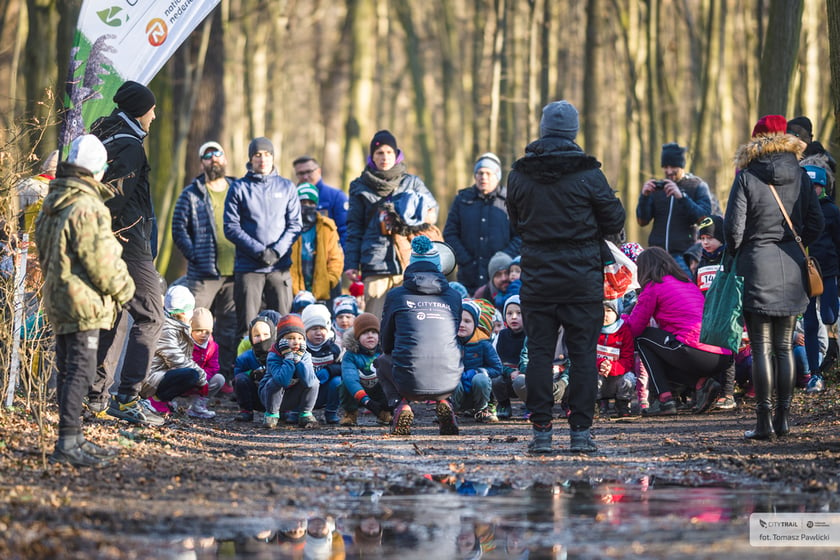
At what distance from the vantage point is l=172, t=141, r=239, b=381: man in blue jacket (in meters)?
13.9

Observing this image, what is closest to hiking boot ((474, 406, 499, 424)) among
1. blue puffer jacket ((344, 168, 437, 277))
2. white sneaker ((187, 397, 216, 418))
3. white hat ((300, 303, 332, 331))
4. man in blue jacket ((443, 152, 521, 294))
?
white hat ((300, 303, 332, 331))

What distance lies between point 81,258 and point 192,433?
2.51 metres

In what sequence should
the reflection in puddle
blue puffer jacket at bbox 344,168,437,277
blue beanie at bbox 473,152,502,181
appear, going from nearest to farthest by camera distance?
1. the reflection in puddle
2. blue puffer jacket at bbox 344,168,437,277
3. blue beanie at bbox 473,152,502,181

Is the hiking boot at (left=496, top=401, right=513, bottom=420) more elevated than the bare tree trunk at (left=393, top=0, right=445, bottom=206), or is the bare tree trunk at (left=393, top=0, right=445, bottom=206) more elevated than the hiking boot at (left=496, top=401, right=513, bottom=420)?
the bare tree trunk at (left=393, top=0, right=445, bottom=206)

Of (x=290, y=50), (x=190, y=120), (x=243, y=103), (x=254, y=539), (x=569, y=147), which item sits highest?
(x=290, y=50)

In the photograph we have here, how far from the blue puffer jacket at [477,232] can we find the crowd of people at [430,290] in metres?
0.02

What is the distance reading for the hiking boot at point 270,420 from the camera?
1134cm

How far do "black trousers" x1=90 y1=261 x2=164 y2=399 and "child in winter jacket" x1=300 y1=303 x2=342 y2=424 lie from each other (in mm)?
2085

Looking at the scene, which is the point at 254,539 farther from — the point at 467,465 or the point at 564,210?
the point at 564,210

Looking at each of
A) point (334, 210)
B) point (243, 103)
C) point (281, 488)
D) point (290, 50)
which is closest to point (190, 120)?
point (334, 210)

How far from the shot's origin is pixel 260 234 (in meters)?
13.4

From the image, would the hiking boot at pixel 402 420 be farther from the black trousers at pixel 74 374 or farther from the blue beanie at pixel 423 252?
the black trousers at pixel 74 374

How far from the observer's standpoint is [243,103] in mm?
28312

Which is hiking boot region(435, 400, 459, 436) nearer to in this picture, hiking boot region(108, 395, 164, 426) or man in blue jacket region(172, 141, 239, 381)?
hiking boot region(108, 395, 164, 426)
